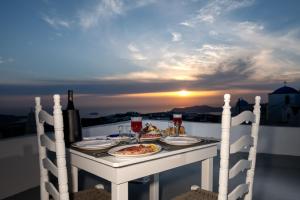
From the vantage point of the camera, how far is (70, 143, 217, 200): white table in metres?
1.09

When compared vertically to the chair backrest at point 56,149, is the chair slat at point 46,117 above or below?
above

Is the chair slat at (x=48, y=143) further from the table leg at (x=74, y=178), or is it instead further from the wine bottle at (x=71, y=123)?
the table leg at (x=74, y=178)

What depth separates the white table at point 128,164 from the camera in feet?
3.59

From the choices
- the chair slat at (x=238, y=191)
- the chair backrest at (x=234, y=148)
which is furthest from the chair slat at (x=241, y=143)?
the chair slat at (x=238, y=191)

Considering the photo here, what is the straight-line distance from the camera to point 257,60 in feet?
15.8

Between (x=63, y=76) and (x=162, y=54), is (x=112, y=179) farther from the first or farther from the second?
(x=162, y=54)

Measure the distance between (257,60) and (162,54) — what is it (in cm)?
196

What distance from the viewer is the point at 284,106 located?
A: 5.48 meters

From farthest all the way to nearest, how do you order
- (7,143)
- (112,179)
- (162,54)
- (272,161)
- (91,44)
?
(162,54)
(91,44)
(272,161)
(7,143)
(112,179)

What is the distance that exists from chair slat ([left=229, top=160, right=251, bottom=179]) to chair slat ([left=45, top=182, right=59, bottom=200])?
2.91 feet

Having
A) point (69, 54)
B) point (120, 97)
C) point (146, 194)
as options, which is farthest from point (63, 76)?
point (146, 194)

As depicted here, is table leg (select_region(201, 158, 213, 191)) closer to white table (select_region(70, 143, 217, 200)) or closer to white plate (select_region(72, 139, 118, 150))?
white table (select_region(70, 143, 217, 200))

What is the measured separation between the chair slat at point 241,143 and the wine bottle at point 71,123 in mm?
949

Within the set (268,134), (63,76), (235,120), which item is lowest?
(268,134)
